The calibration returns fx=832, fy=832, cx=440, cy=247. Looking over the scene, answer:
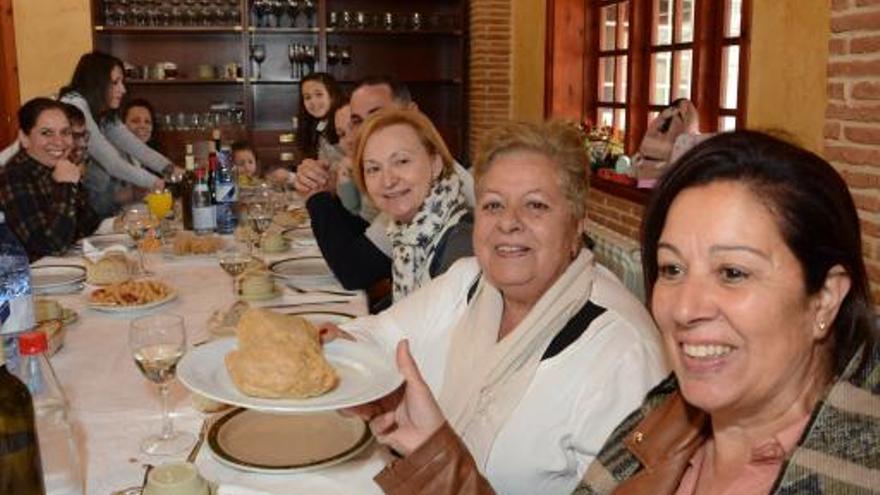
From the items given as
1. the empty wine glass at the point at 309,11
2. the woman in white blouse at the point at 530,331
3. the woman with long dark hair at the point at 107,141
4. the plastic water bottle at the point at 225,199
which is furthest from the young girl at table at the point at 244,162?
the woman in white blouse at the point at 530,331

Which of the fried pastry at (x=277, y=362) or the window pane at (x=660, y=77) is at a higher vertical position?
the window pane at (x=660, y=77)

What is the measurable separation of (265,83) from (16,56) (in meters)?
1.80

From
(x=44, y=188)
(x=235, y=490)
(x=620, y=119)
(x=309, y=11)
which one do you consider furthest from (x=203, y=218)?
(x=309, y=11)

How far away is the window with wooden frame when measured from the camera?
4.36m

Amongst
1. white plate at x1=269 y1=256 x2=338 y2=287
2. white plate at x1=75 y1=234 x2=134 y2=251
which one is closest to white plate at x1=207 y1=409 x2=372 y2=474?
white plate at x1=269 y1=256 x2=338 y2=287

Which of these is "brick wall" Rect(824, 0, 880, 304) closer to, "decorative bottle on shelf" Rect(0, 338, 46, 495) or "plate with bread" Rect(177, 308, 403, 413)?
"plate with bread" Rect(177, 308, 403, 413)

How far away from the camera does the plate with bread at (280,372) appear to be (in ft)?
3.94

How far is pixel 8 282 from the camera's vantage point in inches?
63.1

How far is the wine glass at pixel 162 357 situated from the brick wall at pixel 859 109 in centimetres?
194

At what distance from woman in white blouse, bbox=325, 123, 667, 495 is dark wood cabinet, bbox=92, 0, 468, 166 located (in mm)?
4839

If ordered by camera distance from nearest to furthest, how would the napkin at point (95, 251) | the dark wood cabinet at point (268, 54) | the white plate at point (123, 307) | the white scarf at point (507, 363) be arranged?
1. the white scarf at point (507, 363)
2. the white plate at point (123, 307)
3. the napkin at point (95, 251)
4. the dark wood cabinet at point (268, 54)

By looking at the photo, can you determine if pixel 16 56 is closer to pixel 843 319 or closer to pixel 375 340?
pixel 375 340

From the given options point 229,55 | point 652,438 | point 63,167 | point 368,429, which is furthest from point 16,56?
point 652,438

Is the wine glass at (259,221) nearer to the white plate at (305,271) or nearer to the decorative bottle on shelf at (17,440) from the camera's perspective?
the white plate at (305,271)
